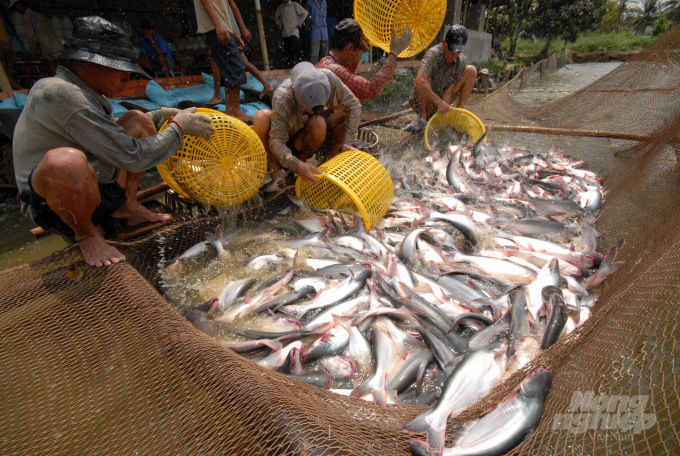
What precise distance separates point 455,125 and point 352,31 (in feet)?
9.63

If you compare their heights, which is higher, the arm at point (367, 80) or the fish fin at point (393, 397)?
the arm at point (367, 80)

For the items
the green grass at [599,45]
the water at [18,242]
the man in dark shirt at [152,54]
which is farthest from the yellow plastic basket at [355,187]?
the green grass at [599,45]

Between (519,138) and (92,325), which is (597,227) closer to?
(519,138)

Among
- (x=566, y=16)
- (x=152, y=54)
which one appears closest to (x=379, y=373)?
(x=152, y=54)

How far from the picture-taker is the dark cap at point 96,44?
2.35 meters

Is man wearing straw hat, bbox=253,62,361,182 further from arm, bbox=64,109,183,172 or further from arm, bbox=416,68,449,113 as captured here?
Result: arm, bbox=416,68,449,113

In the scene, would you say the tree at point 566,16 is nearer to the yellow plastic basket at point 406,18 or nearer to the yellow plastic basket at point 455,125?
the yellow plastic basket at point 455,125

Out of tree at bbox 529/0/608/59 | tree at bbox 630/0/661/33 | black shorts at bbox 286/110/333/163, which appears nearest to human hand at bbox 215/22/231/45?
black shorts at bbox 286/110/333/163

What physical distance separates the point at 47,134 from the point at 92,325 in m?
1.47

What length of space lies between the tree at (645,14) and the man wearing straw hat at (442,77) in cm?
6173

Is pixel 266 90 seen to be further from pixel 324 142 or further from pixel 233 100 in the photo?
pixel 324 142

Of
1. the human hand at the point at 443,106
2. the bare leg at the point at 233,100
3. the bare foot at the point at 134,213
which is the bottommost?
the bare foot at the point at 134,213

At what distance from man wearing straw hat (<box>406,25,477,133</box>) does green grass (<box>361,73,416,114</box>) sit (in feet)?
11.1

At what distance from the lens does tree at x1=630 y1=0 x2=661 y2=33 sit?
4609 cm
